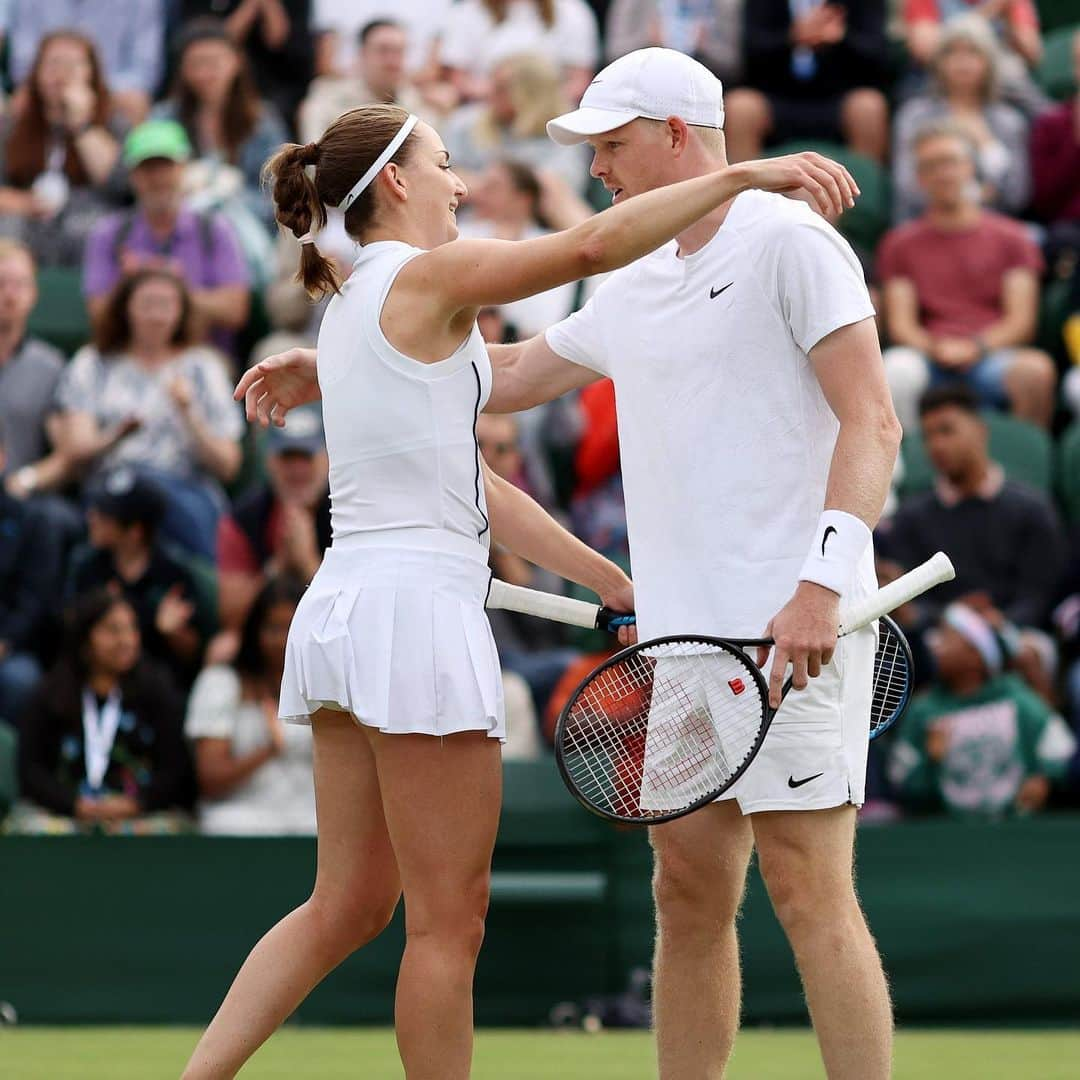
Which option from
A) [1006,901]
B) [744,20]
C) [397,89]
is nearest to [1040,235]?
[744,20]

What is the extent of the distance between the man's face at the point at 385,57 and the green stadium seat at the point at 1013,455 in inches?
129

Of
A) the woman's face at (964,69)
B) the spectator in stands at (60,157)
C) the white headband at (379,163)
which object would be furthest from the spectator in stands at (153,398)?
the white headband at (379,163)

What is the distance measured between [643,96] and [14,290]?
581cm

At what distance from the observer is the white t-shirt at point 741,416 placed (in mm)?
4047

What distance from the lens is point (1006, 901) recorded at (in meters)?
7.13

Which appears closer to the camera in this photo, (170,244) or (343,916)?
(343,916)

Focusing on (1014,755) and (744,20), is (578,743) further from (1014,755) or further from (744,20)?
(744,20)

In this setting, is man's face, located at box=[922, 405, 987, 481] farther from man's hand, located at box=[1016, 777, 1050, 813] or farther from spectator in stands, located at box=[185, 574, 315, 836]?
spectator in stands, located at box=[185, 574, 315, 836]

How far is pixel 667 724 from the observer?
4.19m

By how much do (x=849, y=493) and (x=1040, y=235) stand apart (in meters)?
6.54

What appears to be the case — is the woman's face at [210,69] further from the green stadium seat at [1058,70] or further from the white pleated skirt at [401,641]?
the white pleated skirt at [401,641]

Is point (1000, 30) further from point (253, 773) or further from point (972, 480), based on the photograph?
point (253, 773)

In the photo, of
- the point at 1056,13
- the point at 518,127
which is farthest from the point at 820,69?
the point at 1056,13

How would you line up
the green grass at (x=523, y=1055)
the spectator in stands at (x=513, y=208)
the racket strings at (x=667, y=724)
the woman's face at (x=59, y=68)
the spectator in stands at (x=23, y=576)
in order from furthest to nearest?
the woman's face at (x=59, y=68) → the spectator in stands at (x=513, y=208) → the spectator in stands at (x=23, y=576) → the green grass at (x=523, y=1055) → the racket strings at (x=667, y=724)
